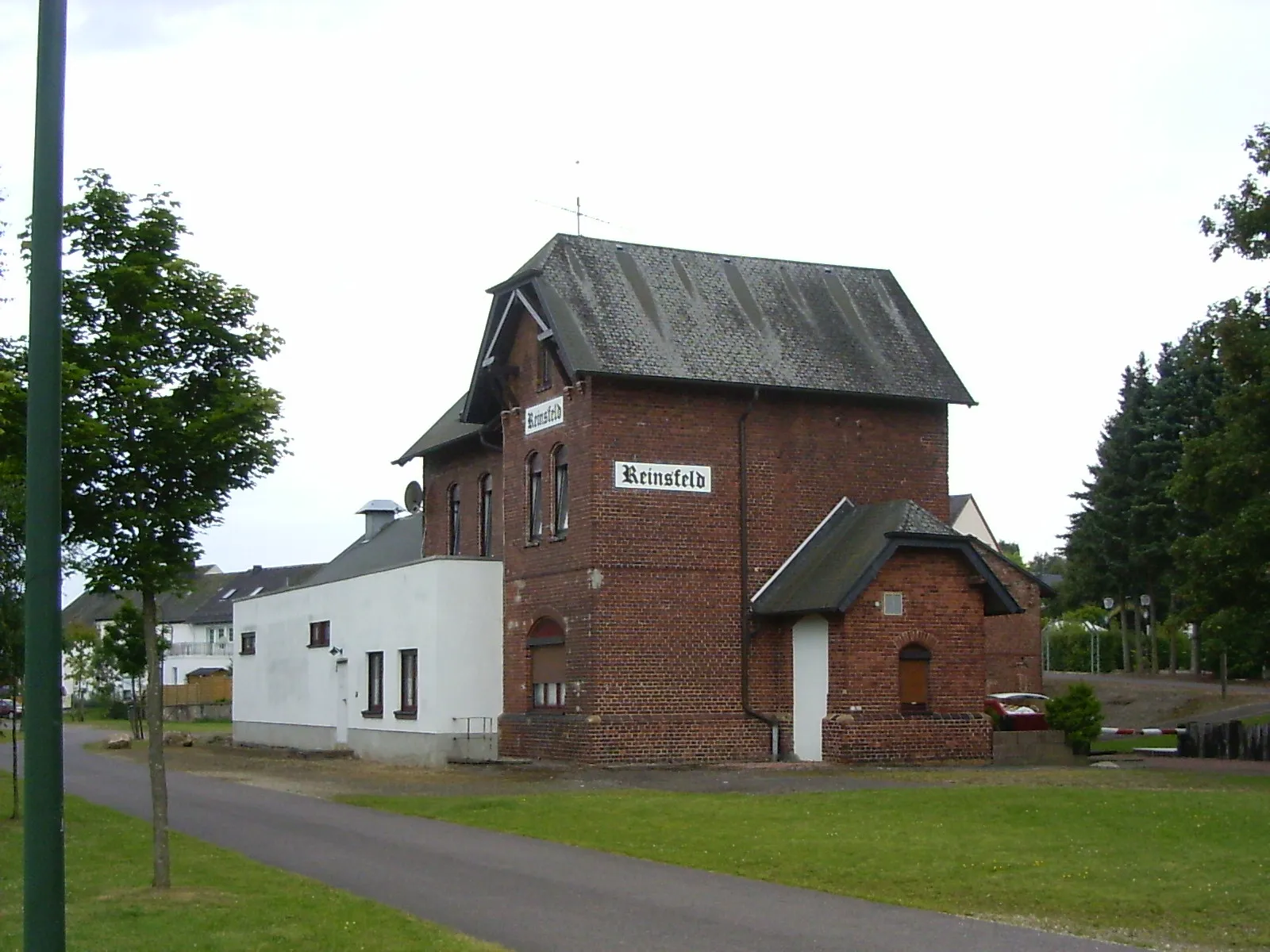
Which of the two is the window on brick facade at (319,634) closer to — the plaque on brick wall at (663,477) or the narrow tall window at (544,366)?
the narrow tall window at (544,366)

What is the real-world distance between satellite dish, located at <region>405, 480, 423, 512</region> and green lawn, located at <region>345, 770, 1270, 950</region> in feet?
70.2

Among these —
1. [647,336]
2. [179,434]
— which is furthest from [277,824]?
[647,336]

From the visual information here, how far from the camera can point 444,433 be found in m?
40.1

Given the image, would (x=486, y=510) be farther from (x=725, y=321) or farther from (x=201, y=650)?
(x=201, y=650)

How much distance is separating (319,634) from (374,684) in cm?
434

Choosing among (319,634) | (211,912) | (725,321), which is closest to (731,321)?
(725,321)

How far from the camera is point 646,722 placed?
30328 mm

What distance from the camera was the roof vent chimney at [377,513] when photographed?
2078 inches

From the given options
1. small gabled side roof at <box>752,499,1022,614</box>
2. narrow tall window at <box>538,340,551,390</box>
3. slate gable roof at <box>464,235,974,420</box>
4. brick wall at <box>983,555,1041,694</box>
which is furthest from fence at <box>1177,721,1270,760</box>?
narrow tall window at <box>538,340,551,390</box>

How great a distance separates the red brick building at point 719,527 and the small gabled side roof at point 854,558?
0.19ft

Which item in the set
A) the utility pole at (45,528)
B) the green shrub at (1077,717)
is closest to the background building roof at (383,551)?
the green shrub at (1077,717)

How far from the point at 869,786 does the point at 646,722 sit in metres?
7.20

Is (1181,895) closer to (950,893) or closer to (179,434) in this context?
(950,893)

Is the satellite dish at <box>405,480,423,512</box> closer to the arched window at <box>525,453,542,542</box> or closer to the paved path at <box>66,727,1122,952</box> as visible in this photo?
the arched window at <box>525,453,542,542</box>
